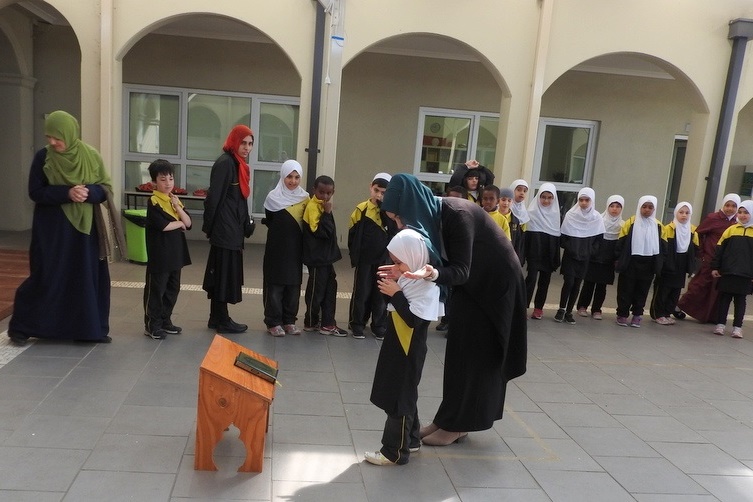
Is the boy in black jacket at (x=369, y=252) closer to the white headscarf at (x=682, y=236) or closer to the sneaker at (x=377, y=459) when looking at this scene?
the sneaker at (x=377, y=459)

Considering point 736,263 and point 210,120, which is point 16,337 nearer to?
point 210,120

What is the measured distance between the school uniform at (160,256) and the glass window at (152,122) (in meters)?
5.75

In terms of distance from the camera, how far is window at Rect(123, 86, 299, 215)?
33.2ft

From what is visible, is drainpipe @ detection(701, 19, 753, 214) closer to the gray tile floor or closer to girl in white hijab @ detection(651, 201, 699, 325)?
girl in white hijab @ detection(651, 201, 699, 325)

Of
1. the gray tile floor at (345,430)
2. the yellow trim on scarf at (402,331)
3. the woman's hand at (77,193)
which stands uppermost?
the woman's hand at (77,193)

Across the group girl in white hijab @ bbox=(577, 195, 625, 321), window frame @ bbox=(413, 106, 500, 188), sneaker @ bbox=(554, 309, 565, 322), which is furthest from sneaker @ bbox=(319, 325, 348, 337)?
window frame @ bbox=(413, 106, 500, 188)

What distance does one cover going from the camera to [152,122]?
10.2m

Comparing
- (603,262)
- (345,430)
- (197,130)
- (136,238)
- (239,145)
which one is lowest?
(345,430)

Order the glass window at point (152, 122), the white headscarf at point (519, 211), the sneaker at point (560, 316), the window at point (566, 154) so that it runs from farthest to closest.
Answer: the window at point (566, 154) < the glass window at point (152, 122) < the sneaker at point (560, 316) < the white headscarf at point (519, 211)

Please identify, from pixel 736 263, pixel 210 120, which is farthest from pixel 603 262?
pixel 210 120

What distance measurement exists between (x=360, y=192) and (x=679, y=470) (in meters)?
7.79

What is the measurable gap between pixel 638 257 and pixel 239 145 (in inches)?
182

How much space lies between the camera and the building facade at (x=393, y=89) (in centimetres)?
761

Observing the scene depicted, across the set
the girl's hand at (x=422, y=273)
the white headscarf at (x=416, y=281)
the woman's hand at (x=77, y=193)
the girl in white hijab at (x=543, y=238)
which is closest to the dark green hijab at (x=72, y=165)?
the woman's hand at (x=77, y=193)
